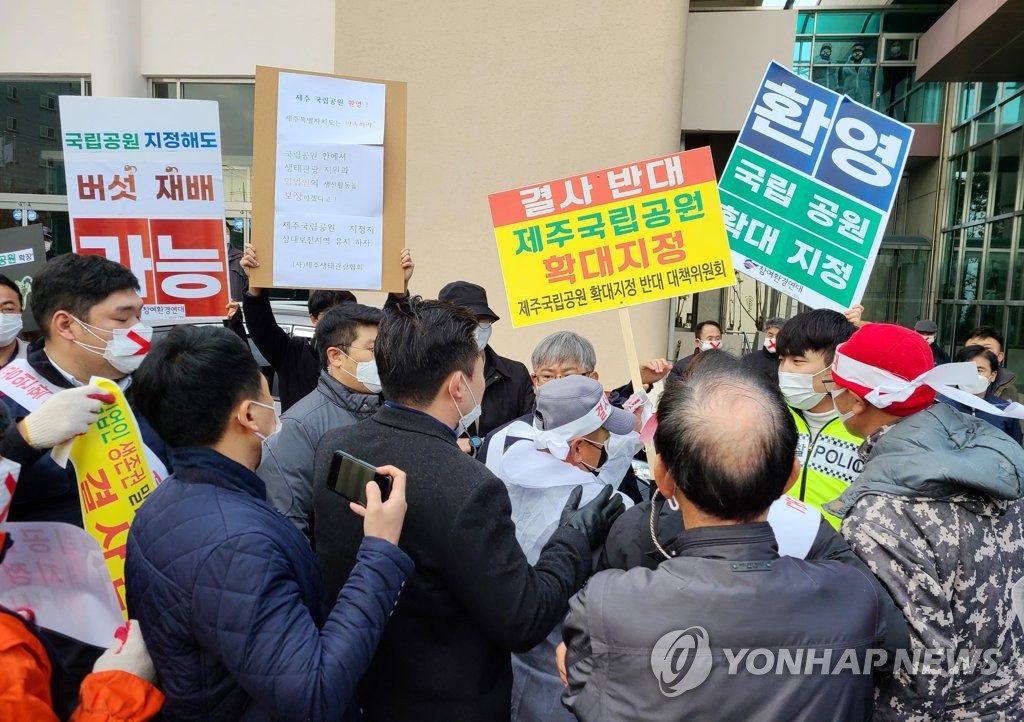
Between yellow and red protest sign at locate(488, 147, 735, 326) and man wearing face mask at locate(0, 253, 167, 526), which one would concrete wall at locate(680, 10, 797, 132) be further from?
man wearing face mask at locate(0, 253, 167, 526)

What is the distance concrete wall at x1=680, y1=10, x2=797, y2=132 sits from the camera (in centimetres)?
819

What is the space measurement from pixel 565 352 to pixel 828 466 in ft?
4.30

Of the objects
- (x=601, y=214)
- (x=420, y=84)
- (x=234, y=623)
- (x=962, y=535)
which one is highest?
(x=420, y=84)

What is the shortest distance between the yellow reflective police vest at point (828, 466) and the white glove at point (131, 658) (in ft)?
7.66

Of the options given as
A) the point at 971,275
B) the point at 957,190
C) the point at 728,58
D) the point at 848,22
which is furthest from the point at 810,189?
the point at 848,22

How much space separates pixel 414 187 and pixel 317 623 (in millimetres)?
6618

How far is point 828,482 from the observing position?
9.40 feet

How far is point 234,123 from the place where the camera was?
28.1 ft

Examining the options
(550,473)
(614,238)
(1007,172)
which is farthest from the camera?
(1007,172)

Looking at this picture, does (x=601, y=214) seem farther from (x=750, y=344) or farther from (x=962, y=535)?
(x=750, y=344)

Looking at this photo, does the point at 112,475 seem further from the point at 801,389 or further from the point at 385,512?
the point at 801,389

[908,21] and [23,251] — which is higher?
[908,21]

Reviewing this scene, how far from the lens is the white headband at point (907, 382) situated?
6.04 ft

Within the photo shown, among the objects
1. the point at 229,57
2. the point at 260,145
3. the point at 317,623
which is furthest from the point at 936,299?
the point at 317,623
